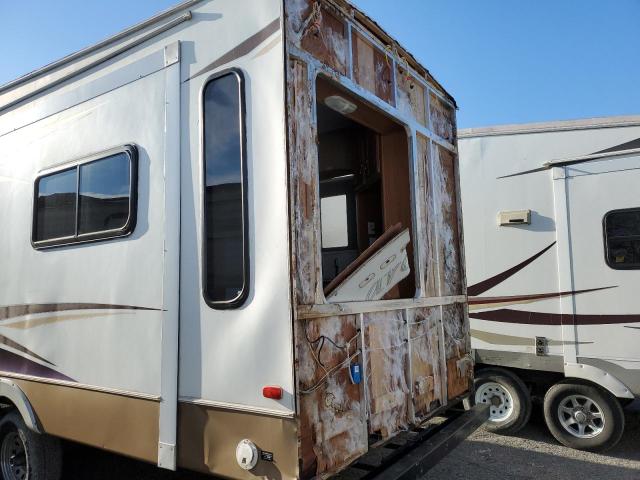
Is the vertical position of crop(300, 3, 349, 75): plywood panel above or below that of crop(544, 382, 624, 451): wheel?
above

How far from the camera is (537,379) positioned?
221 inches

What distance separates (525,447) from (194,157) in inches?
174

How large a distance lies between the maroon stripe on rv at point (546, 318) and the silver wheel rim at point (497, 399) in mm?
725

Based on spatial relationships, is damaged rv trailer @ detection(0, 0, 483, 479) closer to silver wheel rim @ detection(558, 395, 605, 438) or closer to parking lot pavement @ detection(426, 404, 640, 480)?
parking lot pavement @ detection(426, 404, 640, 480)

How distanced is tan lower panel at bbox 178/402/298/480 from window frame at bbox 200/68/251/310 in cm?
53

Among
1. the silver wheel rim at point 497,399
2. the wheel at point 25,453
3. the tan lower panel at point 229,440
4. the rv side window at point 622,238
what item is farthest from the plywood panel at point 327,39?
the silver wheel rim at point 497,399

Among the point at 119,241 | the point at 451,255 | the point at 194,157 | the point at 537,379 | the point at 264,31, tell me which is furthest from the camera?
the point at 537,379

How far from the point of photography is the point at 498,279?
575cm

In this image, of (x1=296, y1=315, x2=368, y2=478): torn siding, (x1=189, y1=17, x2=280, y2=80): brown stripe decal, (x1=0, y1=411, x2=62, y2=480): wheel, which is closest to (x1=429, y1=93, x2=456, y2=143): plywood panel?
(x1=189, y1=17, x2=280, y2=80): brown stripe decal

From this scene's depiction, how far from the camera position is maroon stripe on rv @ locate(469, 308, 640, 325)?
5.06 m

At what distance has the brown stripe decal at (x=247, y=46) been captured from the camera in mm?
2598

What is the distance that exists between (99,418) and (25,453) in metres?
1.16

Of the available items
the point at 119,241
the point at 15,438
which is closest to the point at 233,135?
the point at 119,241

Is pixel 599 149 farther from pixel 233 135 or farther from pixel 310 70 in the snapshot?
pixel 233 135
